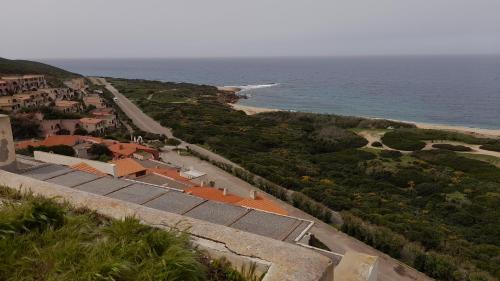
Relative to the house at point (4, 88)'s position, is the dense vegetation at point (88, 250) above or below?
above

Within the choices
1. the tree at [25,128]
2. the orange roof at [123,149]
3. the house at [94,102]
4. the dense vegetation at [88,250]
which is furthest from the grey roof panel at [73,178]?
the house at [94,102]

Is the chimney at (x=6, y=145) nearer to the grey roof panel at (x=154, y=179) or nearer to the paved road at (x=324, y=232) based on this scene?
the grey roof panel at (x=154, y=179)

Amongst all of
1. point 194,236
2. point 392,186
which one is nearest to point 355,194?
point 392,186

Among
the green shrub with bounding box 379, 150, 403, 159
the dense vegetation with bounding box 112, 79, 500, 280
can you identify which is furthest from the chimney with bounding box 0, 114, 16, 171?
the green shrub with bounding box 379, 150, 403, 159

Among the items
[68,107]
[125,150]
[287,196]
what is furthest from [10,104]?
[287,196]

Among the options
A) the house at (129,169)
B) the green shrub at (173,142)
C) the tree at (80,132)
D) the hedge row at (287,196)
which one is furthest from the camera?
the green shrub at (173,142)

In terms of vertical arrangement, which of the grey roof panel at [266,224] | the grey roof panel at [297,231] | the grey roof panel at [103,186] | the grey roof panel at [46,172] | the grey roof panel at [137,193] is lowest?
the grey roof panel at [297,231]
